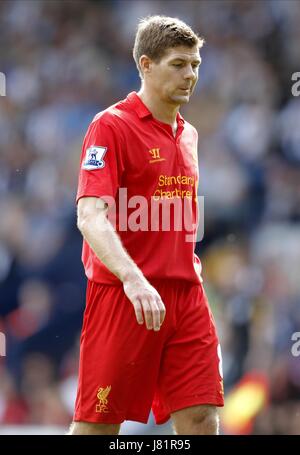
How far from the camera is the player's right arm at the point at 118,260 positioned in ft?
15.4

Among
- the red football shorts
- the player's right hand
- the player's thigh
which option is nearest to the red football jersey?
the red football shorts

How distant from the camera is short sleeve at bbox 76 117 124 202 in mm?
5062

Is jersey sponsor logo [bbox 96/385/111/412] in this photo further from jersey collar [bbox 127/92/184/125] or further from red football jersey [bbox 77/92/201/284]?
jersey collar [bbox 127/92/184/125]

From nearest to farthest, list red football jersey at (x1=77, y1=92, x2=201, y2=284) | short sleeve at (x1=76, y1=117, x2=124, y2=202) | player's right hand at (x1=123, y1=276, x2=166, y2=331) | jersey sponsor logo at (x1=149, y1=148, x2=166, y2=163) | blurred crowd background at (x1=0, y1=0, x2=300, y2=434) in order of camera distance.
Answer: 1. player's right hand at (x1=123, y1=276, x2=166, y2=331)
2. short sleeve at (x1=76, y1=117, x2=124, y2=202)
3. red football jersey at (x1=77, y1=92, x2=201, y2=284)
4. jersey sponsor logo at (x1=149, y1=148, x2=166, y2=163)
5. blurred crowd background at (x1=0, y1=0, x2=300, y2=434)

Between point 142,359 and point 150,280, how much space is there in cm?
39

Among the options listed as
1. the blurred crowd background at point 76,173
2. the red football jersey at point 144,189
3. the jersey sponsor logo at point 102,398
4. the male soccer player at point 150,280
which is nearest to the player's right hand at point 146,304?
the male soccer player at point 150,280

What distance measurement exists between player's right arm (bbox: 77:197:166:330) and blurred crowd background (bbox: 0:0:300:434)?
164 inches

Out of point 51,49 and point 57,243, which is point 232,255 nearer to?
point 57,243

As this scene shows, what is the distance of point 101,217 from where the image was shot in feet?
16.3

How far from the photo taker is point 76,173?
10125mm

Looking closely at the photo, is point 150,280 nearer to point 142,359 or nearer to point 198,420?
point 142,359

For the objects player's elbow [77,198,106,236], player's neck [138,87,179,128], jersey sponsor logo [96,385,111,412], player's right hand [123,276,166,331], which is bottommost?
jersey sponsor logo [96,385,111,412]

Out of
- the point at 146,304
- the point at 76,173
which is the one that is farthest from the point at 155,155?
the point at 76,173

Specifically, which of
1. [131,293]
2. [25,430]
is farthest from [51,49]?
[131,293]
